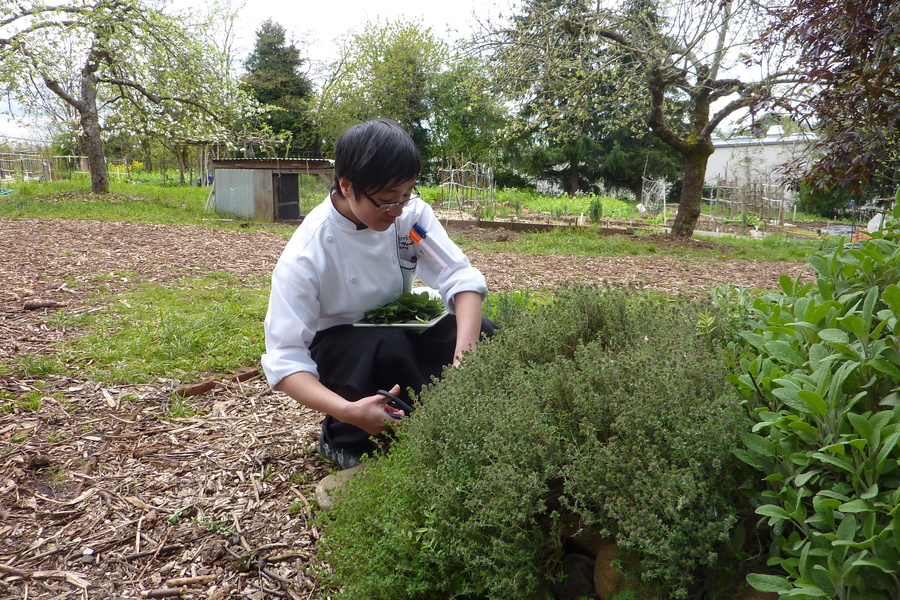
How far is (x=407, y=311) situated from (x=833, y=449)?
5.74 feet

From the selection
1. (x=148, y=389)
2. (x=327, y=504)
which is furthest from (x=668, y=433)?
(x=148, y=389)

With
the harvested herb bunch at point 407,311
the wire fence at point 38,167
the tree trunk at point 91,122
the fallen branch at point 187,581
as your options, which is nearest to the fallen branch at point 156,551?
the fallen branch at point 187,581

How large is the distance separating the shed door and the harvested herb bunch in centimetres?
1172

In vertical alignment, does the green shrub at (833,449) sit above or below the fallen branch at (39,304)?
above

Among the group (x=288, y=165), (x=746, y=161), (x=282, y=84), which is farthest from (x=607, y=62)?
(x=282, y=84)

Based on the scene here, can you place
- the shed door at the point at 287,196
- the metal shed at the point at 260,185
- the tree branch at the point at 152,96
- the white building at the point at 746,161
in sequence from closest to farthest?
the metal shed at the point at 260,185
the shed door at the point at 287,196
the tree branch at the point at 152,96
the white building at the point at 746,161

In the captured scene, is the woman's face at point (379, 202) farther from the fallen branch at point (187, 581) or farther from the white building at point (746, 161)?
the white building at point (746, 161)

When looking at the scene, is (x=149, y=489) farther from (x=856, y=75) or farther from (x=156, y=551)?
(x=856, y=75)

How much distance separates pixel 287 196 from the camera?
14289 mm

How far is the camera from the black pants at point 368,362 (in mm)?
2449

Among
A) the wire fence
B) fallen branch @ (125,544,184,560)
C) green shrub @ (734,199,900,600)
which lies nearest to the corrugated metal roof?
fallen branch @ (125,544,184,560)

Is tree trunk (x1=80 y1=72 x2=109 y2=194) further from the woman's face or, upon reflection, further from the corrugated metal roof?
the woman's face

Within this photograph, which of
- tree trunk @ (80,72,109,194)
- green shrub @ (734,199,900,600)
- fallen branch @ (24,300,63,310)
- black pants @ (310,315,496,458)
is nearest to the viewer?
green shrub @ (734,199,900,600)

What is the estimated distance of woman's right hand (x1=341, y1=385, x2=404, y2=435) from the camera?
2.09 meters
